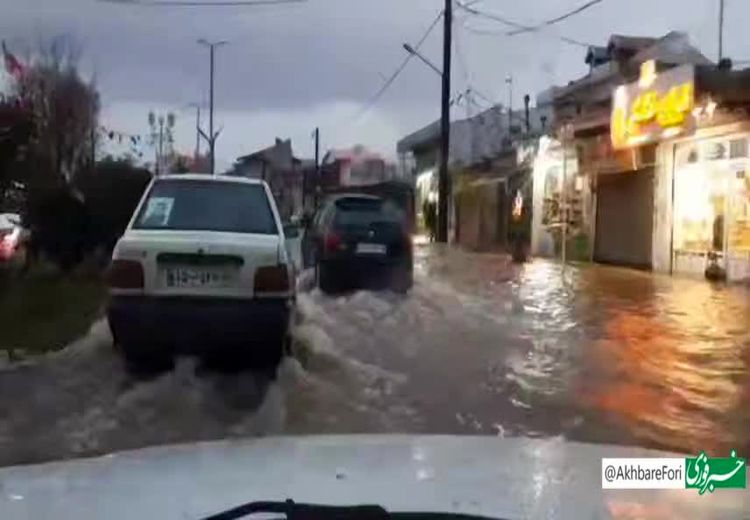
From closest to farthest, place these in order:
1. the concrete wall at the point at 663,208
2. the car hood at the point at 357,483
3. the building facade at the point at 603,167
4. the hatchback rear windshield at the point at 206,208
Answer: the car hood at the point at 357,483 → the hatchback rear windshield at the point at 206,208 → the concrete wall at the point at 663,208 → the building facade at the point at 603,167

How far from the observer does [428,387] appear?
33.0ft

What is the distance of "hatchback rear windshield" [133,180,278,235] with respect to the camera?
9.96 m

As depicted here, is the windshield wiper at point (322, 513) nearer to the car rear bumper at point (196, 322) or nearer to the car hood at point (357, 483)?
the car hood at point (357, 483)

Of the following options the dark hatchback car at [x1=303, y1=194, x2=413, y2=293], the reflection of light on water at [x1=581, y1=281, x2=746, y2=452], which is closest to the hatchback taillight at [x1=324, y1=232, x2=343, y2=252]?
the dark hatchback car at [x1=303, y1=194, x2=413, y2=293]

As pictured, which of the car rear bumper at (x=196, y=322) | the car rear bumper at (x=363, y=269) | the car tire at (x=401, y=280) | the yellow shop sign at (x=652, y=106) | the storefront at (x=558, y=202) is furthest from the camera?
the storefront at (x=558, y=202)

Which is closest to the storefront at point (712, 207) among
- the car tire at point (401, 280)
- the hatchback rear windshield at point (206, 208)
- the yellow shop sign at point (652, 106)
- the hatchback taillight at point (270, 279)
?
the yellow shop sign at point (652, 106)

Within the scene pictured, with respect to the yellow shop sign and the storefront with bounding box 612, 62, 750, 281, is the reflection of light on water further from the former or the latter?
the yellow shop sign

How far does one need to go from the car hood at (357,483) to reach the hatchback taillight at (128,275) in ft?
18.9

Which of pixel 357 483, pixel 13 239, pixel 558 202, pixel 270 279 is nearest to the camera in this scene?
pixel 357 483

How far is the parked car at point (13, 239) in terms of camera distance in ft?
65.0

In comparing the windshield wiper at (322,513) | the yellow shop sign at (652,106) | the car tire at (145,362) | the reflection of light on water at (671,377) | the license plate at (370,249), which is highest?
the yellow shop sign at (652,106)

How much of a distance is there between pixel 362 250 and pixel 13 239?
6.29 meters

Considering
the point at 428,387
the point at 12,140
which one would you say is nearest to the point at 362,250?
the point at 12,140

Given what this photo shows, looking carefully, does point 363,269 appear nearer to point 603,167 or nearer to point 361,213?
point 361,213
